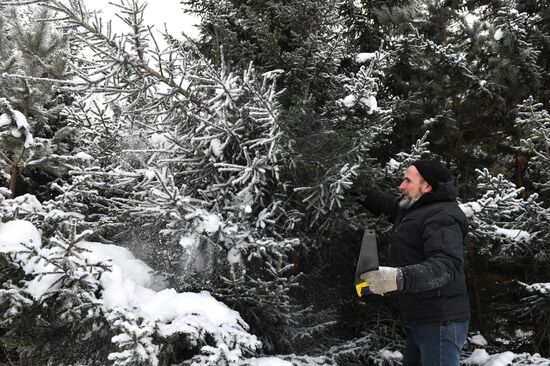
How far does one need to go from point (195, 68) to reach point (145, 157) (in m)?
1.18

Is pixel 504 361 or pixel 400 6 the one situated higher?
pixel 400 6

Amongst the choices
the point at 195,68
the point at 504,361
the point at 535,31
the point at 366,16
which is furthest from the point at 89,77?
the point at 535,31

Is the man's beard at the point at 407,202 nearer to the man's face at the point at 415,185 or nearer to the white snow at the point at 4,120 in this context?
the man's face at the point at 415,185

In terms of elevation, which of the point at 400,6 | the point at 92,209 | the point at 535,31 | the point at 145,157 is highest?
the point at 400,6

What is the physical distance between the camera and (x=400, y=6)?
6340mm

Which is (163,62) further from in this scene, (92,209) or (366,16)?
(366,16)

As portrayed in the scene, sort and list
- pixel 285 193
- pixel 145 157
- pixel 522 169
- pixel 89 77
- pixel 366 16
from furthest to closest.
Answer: pixel 522 169 < pixel 366 16 < pixel 145 157 < pixel 285 193 < pixel 89 77

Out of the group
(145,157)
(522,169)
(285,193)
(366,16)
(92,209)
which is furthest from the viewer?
(522,169)

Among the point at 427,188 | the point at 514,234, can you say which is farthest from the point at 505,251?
the point at 427,188

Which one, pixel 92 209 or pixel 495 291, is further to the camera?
pixel 495 291

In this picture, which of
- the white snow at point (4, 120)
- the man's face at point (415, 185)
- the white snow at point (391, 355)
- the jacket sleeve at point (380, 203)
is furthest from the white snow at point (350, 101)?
the white snow at point (4, 120)

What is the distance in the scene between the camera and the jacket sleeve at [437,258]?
275 cm

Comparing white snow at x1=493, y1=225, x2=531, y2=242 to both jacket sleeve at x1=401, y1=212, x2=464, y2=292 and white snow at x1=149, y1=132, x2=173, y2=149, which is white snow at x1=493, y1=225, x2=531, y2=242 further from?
white snow at x1=149, y1=132, x2=173, y2=149

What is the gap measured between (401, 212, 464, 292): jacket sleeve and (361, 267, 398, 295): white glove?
0.07 m
